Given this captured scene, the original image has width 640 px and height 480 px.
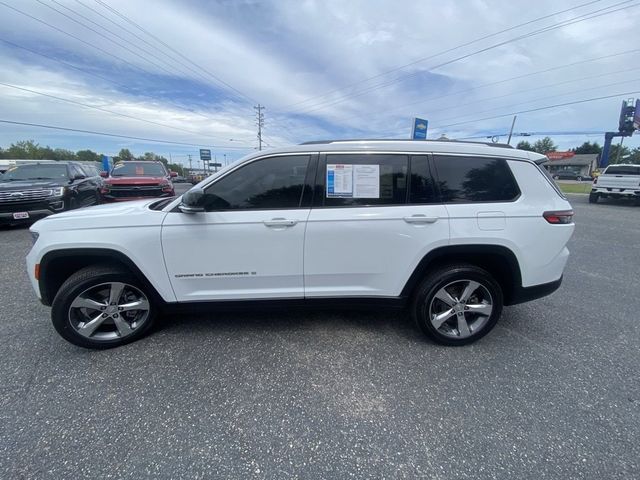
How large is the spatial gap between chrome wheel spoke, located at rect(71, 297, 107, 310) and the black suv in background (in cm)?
593

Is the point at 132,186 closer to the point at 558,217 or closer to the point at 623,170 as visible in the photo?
the point at 558,217

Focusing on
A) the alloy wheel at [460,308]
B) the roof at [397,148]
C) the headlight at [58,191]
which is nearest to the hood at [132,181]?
the headlight at [58,191]

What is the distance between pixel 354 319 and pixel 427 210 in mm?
1359

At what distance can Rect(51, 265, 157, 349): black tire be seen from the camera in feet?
7.93

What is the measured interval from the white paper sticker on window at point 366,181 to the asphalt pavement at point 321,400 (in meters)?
1.34

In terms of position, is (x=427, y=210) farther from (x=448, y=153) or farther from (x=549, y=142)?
(x=549, y=142)

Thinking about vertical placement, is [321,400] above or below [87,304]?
below

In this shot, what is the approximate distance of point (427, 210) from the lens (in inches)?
98.8

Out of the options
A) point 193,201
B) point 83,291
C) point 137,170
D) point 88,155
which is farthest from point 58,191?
point 88,155

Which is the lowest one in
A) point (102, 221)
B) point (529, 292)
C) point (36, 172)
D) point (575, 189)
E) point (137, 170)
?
point (529, 292)

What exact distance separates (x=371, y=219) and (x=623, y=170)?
17691 mm

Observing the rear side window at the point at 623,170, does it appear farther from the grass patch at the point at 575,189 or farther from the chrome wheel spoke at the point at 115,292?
the chrome wheel spoke at the point at 115,292

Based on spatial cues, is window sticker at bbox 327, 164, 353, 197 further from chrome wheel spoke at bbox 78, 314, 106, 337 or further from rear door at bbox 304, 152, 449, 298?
chrome wheel spoke at bbox 78, 314, 106, 337

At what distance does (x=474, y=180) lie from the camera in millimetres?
2600
